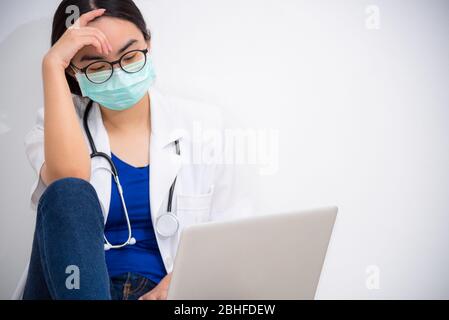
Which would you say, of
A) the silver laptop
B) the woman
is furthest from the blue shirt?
the silver laptop

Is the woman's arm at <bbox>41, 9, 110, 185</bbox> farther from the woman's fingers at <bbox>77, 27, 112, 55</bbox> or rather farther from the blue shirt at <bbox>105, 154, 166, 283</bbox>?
the blue shirt at <bbox>105, 154, 166, 283</bbox>

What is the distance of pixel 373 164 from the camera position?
7.27ft

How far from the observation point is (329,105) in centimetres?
218

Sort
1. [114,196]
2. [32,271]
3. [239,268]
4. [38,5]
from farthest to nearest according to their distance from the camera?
1. [38,5]
2. [114,196]
3. [32,271]
4. [239,268]

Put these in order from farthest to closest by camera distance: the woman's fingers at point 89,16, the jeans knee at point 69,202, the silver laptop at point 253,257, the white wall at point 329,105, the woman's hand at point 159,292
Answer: the white wall at point 329,105, the woman's fingers at point 89,16, the woman's hand at point 159,292, the jeans knee at point 69,202, the silver laptop at point 253,257

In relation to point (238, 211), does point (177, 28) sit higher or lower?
higher

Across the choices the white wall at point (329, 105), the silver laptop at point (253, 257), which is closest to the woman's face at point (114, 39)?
the white wall at point (329, 105)

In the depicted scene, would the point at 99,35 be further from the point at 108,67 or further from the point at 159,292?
the point at 159,292

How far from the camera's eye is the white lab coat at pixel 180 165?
1725mm

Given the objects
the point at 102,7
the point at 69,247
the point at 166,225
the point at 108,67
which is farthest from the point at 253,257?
the point at 102,7

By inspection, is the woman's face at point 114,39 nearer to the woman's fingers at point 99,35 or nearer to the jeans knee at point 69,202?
the woman's fingers at point 99,35

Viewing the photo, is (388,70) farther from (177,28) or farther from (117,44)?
(117,44)
